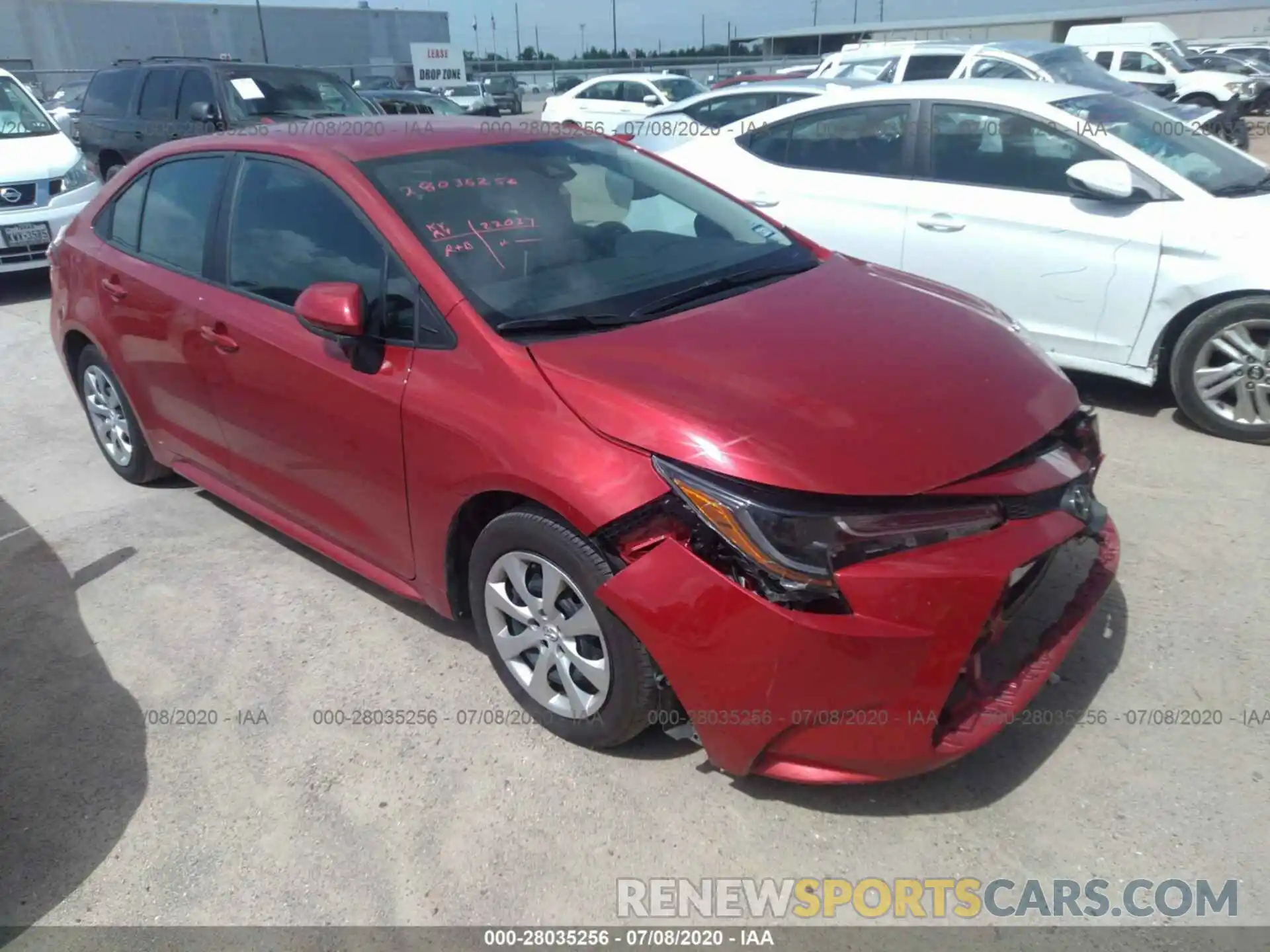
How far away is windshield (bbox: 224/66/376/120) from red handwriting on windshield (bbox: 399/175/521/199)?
8.33 meters

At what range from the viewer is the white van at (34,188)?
830 centimetres

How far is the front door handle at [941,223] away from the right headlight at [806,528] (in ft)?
11.2

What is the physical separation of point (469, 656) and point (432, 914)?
1043mm

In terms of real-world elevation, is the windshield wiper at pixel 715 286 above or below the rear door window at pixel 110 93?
below

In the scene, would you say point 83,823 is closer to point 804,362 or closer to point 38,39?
point 804,362

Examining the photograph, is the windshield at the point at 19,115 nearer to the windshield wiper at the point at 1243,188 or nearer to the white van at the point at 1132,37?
the windshield wiper at the point at 1243,188

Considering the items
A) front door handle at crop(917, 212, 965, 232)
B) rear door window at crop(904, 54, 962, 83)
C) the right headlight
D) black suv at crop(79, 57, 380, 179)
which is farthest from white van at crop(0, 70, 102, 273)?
rear door window at crop(904, 54, 962, 83)

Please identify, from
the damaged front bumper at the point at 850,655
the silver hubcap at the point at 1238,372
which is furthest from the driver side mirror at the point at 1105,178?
the damaged front bumper at the point at 850,655

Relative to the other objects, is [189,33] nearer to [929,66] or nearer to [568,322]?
[929,66]

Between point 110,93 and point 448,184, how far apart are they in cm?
1177

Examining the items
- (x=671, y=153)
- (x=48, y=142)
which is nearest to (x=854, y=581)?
(x=671, y=153)

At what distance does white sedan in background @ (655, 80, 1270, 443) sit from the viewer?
182 inches

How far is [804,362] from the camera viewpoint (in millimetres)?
2635

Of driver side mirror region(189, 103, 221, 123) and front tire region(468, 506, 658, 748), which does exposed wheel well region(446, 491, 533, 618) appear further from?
driver side mirror region(189, 103, 221, 123)
